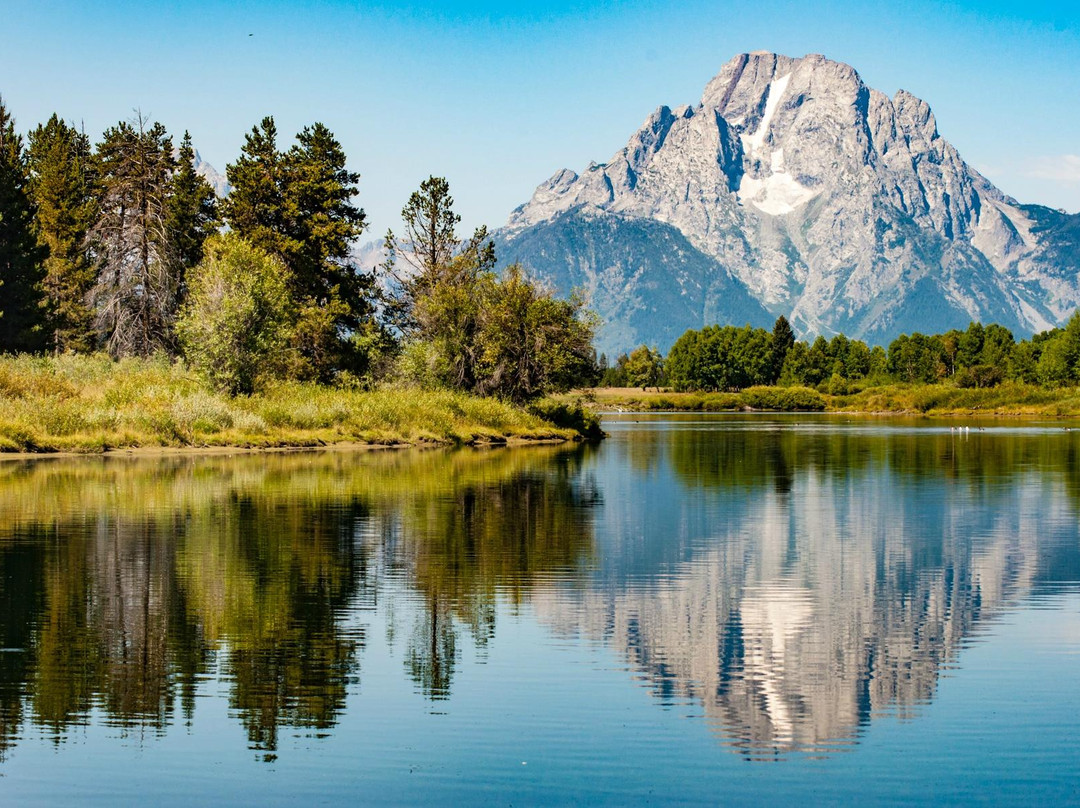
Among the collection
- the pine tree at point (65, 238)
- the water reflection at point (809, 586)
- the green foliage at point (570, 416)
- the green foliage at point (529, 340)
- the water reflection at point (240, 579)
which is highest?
the pine tree at point (65, 238)

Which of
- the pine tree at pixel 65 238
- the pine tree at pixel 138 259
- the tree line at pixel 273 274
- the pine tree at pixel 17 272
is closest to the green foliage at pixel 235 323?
the tree line at pixel 273 274

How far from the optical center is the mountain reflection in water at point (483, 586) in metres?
14.1

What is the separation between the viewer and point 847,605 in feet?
66.9

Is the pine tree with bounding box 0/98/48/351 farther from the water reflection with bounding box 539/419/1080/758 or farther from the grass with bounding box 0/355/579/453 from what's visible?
the water reflection with bounding box 539/419/1080/758

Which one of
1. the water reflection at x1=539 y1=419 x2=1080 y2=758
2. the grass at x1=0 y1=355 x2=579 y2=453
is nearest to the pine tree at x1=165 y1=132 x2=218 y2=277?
the grass at x1=0 y1=355 x2=579 y2=453

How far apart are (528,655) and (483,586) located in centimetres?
539

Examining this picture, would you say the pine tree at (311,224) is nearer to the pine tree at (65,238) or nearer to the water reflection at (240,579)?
the pine tree at (65,238)

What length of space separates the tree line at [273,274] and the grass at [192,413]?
4.21 m

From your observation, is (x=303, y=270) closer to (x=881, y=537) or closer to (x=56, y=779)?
(x=881, y=537)

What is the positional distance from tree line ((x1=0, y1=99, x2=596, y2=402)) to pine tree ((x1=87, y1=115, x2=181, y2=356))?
168 mm

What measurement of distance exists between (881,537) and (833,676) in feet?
51.8

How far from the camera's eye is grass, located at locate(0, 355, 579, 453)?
181ft

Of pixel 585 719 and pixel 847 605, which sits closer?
pixel 585 719

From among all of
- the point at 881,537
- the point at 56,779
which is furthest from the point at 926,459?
the point at 56,779
